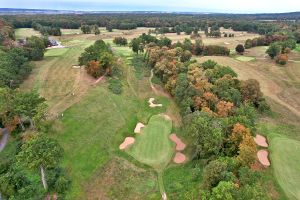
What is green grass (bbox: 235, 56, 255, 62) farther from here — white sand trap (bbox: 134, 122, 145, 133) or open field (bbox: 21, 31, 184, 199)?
white sand trap (bbox: 134, 122, 145, 133)

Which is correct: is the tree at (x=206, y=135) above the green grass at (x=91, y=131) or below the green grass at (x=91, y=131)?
above

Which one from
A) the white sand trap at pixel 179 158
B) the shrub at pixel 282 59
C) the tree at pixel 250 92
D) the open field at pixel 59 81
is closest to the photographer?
the white sand trap at pixel 179 158

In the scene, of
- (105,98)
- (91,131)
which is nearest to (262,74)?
(105,98)

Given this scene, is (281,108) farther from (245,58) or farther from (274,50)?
(245,58)

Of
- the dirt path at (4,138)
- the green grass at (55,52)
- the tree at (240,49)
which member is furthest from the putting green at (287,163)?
the green grass at (55,52)

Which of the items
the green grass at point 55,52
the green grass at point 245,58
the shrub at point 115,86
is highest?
the shrub at point 115,86

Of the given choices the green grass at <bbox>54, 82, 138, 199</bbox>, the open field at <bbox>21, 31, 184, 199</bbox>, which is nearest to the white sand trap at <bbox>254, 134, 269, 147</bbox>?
the open field at <bbox>21, 31, 184, 199</bbox>

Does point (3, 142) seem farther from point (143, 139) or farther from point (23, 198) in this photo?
point (143, 139)

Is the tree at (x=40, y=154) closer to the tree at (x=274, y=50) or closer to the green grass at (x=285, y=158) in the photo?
the green grass at (x=285, y=158)
